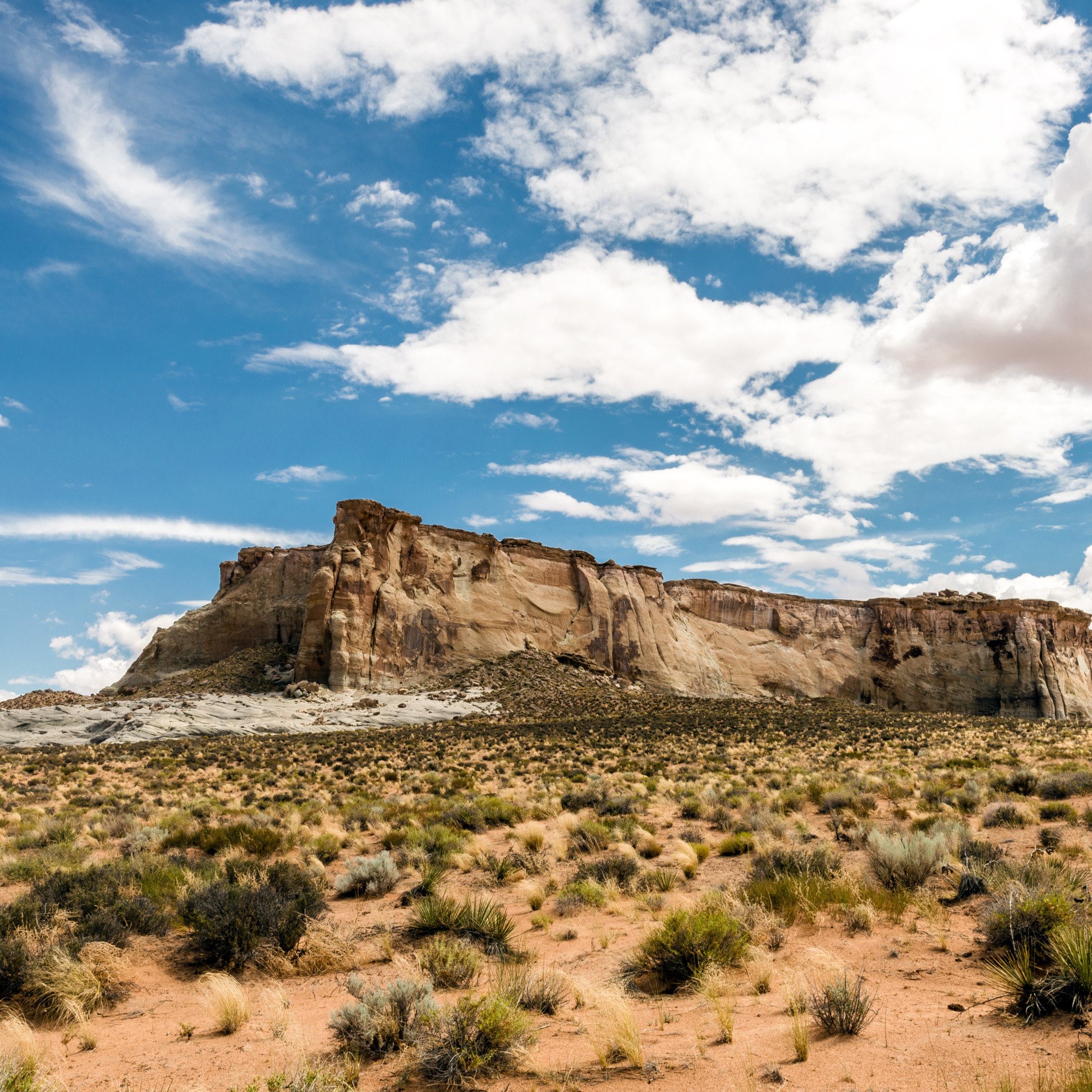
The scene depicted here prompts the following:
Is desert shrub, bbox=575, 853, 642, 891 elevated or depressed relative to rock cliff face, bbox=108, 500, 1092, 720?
depressed

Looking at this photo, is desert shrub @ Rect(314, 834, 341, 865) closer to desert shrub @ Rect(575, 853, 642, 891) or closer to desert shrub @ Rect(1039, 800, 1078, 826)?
desert shrub @ Rect(575, 853, 642, 891)

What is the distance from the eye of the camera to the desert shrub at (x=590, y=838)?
11.5m

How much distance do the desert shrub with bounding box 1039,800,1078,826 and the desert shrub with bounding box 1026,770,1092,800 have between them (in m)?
1.49

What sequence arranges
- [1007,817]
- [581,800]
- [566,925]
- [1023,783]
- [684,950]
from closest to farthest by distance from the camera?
1. [684,950]
2. [566,925]
3. [1007,817]
4. [1023,783]
5. [581,800]

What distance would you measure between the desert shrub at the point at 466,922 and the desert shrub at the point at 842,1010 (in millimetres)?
3431

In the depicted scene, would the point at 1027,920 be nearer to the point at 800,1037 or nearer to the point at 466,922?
the point at 800,1037

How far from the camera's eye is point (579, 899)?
8.87 metres

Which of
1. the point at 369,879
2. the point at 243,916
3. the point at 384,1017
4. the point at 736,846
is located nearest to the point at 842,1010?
the point at 384,1017

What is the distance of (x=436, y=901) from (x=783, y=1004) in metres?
4.14

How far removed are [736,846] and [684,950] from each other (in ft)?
17.4

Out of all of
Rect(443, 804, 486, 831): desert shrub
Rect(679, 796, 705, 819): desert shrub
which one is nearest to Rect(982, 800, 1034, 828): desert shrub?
Rect(679, 796, 705, 819): desert shrub

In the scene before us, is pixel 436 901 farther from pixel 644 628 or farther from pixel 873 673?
pixel 873 673

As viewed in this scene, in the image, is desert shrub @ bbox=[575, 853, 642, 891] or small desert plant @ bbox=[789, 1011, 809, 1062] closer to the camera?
small desert plant @ bbox=[789, 1011, 809, 1062]

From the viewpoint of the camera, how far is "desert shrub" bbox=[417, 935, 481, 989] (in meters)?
6.43
